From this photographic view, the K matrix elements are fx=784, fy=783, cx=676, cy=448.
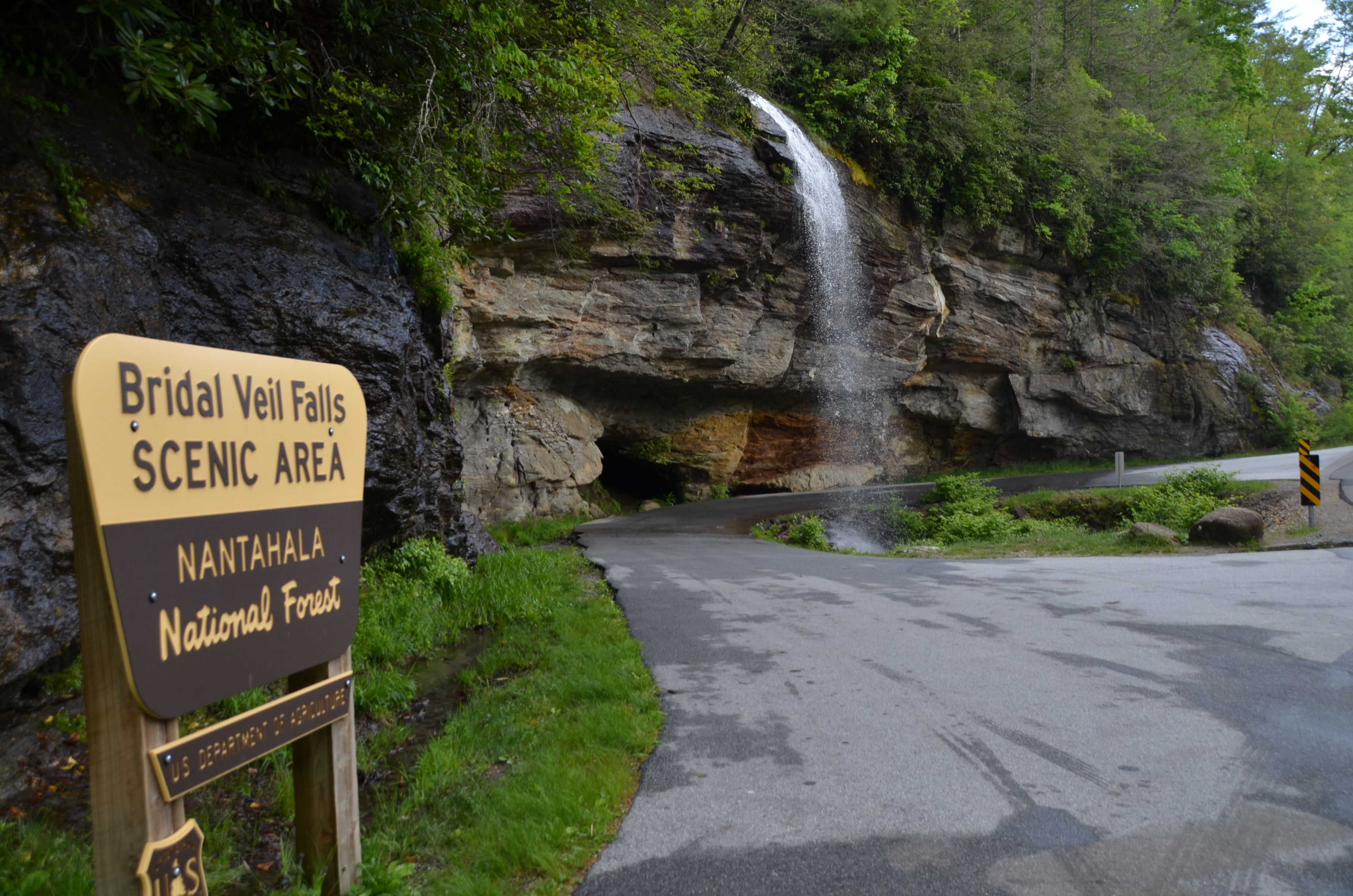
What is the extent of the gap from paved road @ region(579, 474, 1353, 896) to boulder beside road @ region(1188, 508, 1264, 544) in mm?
3138

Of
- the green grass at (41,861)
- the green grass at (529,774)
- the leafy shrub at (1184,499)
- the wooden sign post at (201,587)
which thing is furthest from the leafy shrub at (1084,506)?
the green grass at (41,861)

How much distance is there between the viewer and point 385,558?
8133 millimetres

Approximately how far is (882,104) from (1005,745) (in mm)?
20880

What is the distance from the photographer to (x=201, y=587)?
226 cm

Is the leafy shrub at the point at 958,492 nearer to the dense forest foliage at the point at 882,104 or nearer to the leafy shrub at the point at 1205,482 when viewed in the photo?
the leafy shrub at the point at 1205,482

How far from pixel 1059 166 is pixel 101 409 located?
94.3 ft

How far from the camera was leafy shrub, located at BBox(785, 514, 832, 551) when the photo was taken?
1426 centimetres

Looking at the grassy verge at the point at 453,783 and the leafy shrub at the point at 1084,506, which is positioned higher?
the grassy verge at the point at 453,783

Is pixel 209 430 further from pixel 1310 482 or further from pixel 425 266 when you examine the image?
pixel 1310 482

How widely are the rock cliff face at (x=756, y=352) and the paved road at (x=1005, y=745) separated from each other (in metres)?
10.2

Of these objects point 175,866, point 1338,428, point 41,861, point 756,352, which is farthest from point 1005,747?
point 1338,428

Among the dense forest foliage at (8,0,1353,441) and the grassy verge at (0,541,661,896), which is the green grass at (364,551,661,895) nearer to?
the grassy verge at (0,541,661,896)

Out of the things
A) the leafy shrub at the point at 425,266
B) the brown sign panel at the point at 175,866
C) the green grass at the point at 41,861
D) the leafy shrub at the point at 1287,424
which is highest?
the leafy shrub at the point at 425,266

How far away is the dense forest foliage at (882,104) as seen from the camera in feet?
19.1
